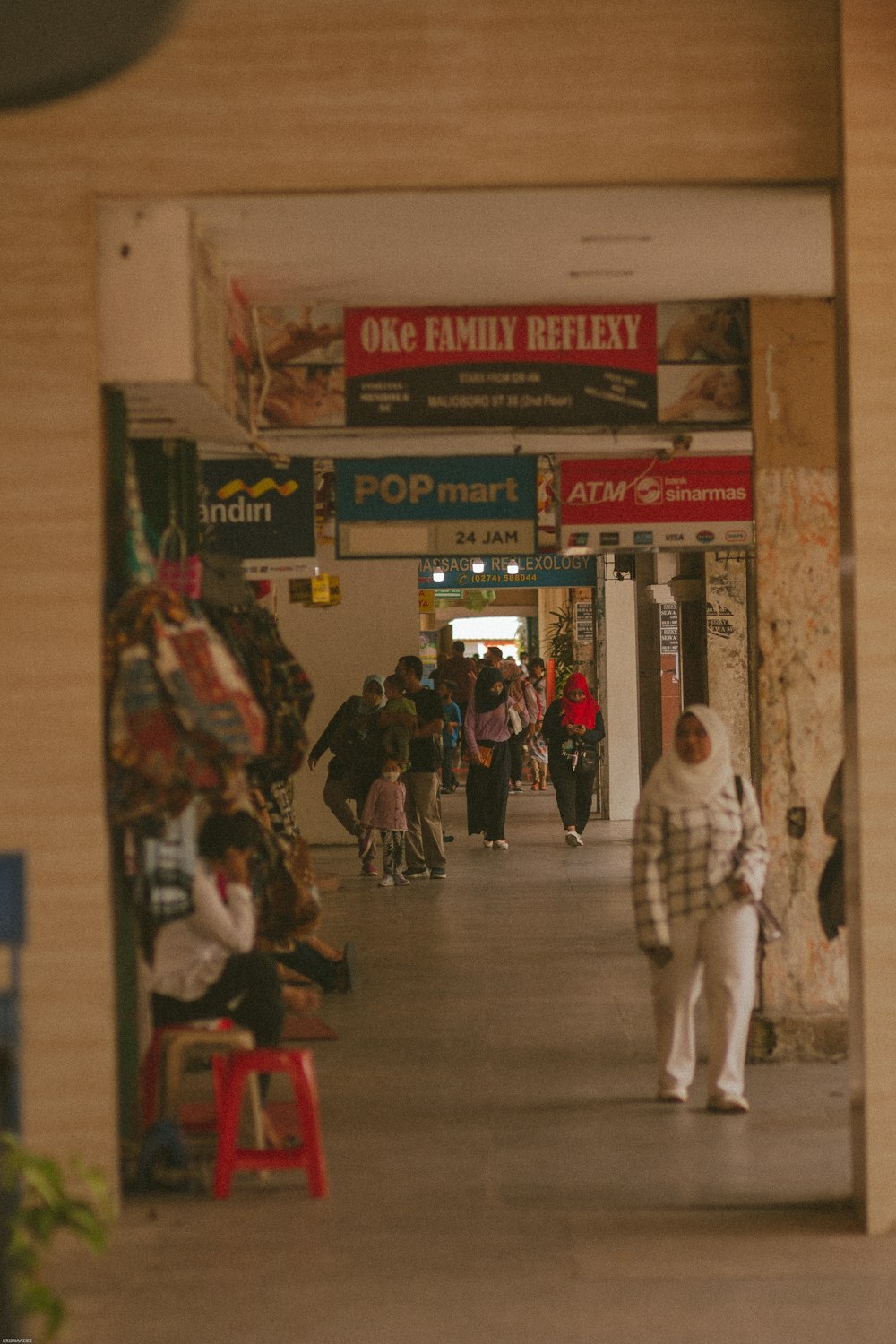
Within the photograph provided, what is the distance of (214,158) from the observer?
5230mm

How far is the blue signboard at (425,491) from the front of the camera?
34.9 feet

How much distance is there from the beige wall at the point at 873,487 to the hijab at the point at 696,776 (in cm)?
150

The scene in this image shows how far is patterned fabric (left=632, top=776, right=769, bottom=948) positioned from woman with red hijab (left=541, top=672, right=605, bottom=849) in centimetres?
972

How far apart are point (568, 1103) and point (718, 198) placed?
360 centimetres

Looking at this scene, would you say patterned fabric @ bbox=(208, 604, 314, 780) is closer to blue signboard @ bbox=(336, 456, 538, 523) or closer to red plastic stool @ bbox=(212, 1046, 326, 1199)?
red plastic stool @ bbox=(212, 1046, 326, 1199)

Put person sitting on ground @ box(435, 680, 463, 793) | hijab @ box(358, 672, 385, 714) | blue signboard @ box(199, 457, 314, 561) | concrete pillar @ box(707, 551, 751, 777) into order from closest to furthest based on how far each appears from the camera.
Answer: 1. blue signboard @ box(199, 457, 314, 561)
2. concrete pillar @ box(707, 551, 751, 777)
3. hijab @ box(358, 672, 385, 714)
4. person sitting on ground @ box(435, 680, 463, 793)

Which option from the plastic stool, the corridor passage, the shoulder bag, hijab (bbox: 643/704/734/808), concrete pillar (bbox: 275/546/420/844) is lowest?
the corridor passage

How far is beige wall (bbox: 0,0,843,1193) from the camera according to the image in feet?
17.0

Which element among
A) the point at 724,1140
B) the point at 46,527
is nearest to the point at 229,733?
the point at 46,527

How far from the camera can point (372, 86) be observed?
206 inches

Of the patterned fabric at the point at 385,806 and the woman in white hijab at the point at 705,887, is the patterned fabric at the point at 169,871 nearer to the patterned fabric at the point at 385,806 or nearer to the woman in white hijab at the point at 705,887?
the woman in white hijab at the point at 705,887

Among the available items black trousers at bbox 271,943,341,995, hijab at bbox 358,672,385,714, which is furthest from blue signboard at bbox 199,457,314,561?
black trousers at bbox 271,943,341,995

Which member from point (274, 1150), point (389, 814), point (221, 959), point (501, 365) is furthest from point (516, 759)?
point (274, 1150)

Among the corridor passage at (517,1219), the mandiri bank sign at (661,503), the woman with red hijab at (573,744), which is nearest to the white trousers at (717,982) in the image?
the corridor passage at (517,1219)
